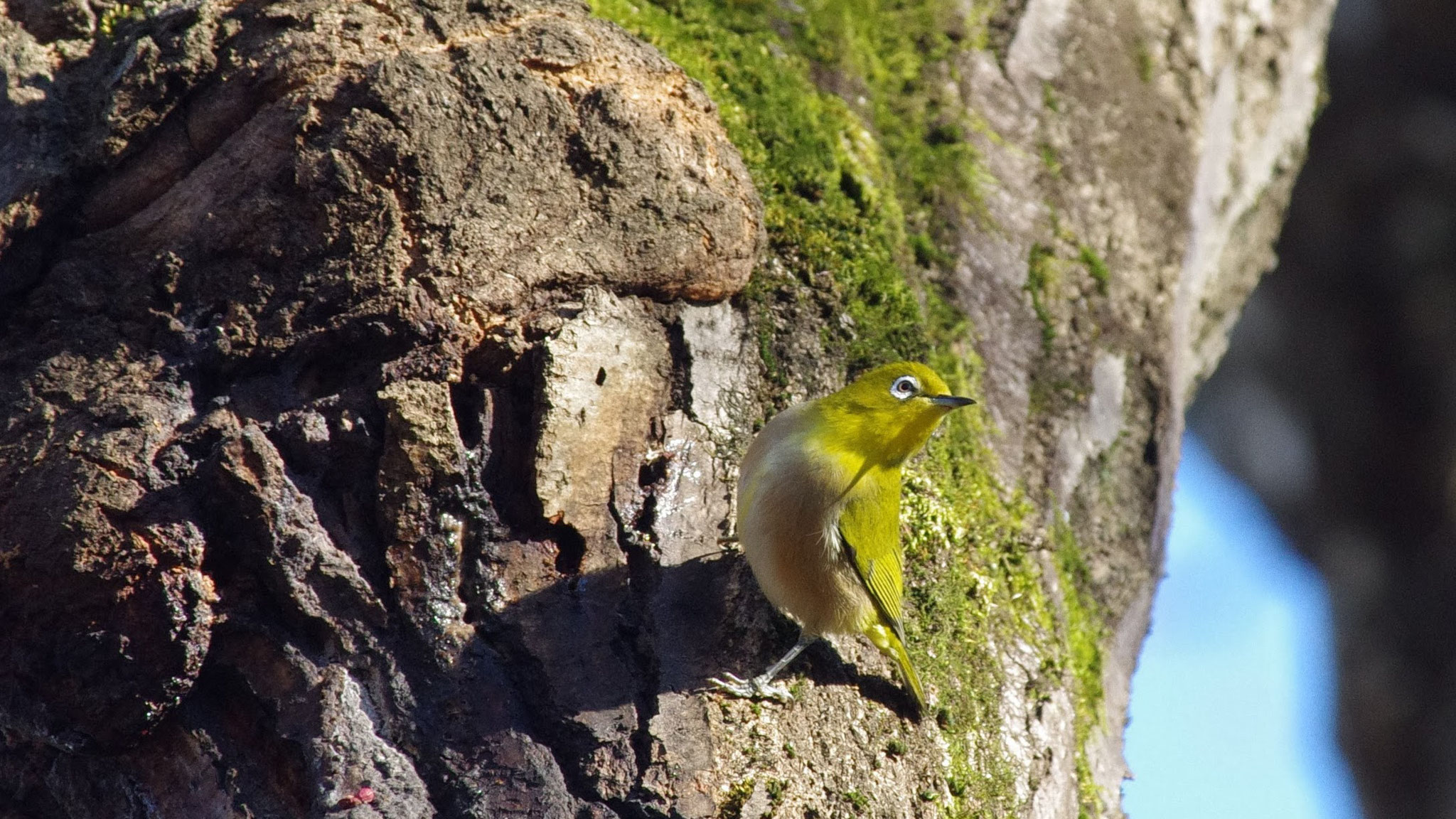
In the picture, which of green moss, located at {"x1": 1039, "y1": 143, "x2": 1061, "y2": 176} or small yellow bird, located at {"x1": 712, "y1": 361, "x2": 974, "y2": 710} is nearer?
small yellow bird, located at {"x1": 712, "y1": 361, "x2": 974, "y2": 710}

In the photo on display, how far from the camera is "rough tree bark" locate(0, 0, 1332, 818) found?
2186mm

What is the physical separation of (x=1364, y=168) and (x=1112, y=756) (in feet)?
21.3

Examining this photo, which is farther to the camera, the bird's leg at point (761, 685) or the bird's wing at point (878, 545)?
the bird's wing at point (878, 545)

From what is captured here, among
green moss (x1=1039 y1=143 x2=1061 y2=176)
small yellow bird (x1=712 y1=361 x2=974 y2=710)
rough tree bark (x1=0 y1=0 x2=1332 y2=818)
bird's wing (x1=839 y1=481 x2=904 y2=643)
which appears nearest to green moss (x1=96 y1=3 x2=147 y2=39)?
rough tree bark (x1=0 y1=0 x2=1332 y2=818)

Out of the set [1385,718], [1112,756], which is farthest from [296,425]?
[1385,718]

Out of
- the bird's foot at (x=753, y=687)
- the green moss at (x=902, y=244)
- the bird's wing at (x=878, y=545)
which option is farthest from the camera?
the bird's wing at (x=878, y=545)

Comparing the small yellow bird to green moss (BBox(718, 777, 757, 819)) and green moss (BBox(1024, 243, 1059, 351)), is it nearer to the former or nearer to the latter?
green moss (BBox(718, 777, 757, 819))

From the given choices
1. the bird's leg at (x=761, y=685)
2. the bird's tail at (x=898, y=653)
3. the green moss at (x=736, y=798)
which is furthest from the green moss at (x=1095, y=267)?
the green moss at (x=736, y=798)

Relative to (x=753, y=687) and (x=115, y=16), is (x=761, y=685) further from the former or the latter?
(x=115, y=16)

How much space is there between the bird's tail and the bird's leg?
0.29 m

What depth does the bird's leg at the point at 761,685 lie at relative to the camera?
89.7 inches

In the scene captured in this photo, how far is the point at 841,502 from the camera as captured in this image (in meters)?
3.06

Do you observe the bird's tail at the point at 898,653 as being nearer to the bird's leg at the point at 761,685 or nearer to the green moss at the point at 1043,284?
the bird's leg at the point at 761,685

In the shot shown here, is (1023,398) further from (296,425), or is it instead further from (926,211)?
(296,425)
